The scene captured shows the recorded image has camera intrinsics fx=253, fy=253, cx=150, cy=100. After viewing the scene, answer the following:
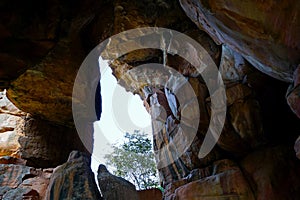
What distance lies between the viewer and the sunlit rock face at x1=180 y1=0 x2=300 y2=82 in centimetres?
369

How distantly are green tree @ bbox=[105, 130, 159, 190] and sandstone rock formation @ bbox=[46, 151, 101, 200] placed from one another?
27.1 ft

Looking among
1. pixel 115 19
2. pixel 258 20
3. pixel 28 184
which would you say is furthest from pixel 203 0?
pixel 28 184

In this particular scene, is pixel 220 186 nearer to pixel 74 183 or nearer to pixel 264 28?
pixel 74 183

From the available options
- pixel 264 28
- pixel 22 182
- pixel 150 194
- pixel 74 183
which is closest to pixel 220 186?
pixel 150 194

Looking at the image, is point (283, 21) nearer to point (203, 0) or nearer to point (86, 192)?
point (203, 0)

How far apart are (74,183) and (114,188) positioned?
35.3 inches

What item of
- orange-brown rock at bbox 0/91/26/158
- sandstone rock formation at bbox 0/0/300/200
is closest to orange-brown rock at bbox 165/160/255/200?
sandstone rock formation at bbox 0/0/300/200

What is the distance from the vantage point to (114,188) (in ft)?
18.4

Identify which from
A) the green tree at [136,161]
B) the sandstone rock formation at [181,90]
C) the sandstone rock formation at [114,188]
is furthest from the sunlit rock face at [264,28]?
the green tree at [136,161]

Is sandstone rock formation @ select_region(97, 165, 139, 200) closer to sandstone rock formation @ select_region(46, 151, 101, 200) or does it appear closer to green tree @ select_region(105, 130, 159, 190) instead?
sandstone rock formation @ select_region(46, 151, 101, 200)

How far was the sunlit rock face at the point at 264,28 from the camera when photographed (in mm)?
3691

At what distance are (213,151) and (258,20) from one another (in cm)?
515

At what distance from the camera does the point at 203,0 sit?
14.3ft

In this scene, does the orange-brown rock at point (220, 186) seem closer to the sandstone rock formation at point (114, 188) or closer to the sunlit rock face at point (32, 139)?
the sandstone rock formation at point (114, 188)
